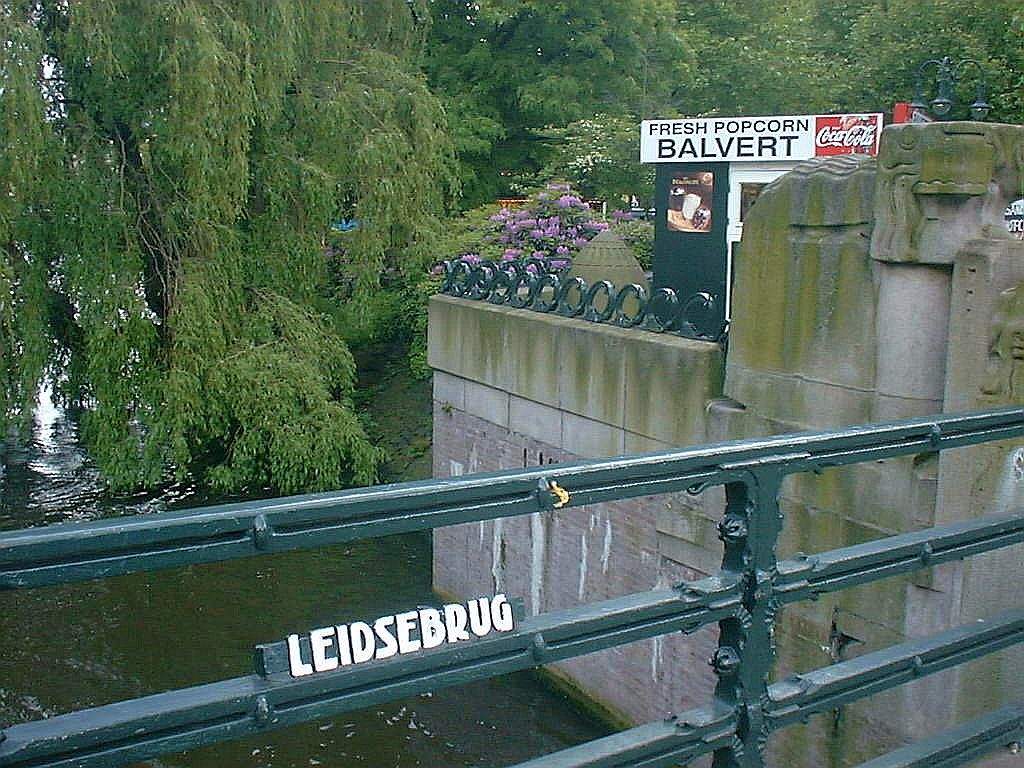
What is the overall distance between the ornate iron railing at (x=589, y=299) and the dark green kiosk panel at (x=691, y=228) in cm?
311

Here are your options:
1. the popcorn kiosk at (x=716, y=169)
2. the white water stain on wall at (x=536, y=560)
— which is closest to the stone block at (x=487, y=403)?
the white water stain on wall at (x=536, y=560)

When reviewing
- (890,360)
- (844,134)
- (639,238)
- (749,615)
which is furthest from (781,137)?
(749,615)

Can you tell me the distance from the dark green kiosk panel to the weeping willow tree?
10.7 feet

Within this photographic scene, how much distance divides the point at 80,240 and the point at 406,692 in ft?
42.2

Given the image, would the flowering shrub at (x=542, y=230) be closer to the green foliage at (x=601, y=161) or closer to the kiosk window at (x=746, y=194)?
the kiosk window at (x=746, y=194)

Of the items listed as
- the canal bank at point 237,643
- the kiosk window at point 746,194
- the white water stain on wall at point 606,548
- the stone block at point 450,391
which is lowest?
the canal bank at point 237,643

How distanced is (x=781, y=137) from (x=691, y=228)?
1631 mm

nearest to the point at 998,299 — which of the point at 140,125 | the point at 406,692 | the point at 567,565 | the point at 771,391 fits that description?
the point at 771,391

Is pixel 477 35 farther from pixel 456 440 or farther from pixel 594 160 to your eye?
pixel 456 440

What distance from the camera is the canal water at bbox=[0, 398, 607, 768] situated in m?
9.09

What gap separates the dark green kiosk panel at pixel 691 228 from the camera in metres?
15.2

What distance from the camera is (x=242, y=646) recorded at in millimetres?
11016

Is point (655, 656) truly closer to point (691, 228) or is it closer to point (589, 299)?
point (589, 299)

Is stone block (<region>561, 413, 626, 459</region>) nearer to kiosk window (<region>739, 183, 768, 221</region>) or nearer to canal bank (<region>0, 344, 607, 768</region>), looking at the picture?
canal bank (<region>0, 344, 607, 768</region>)
